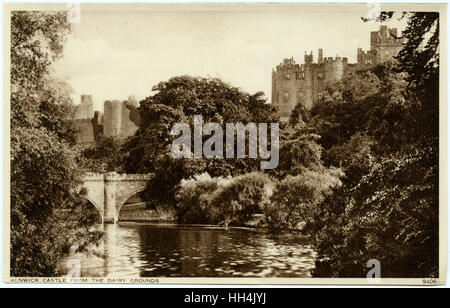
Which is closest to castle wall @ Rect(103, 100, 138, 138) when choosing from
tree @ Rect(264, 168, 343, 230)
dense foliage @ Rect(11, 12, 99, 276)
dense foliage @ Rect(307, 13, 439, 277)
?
dense foliage @ Rect(11, 12, 99, 276)

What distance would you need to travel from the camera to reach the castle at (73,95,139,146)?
35.4ft

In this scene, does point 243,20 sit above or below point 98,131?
above

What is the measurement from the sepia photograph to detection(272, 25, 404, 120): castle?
0.8 inches

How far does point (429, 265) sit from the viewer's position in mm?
10578

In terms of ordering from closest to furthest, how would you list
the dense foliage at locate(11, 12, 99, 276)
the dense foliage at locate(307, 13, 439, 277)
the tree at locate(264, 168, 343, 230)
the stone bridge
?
the dense foliage at locate(307, 13, 439, 277) → the dense foliage at locate(11, 12, 99, 276) → the tree at locate(264, 168, 343, 230) → the stone bridge

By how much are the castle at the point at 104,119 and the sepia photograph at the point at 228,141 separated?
0.02m

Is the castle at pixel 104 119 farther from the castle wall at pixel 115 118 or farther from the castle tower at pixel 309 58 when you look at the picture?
the castle tower at pixel 309 58

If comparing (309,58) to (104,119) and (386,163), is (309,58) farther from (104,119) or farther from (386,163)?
(104,119)

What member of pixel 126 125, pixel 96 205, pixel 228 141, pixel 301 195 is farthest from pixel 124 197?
pixel 301 195

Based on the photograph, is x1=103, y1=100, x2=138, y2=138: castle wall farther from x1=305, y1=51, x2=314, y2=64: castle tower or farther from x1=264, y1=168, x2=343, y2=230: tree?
x1=305, y1=51, x2=314, y2=64: castle tower

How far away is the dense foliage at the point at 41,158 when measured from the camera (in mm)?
10758

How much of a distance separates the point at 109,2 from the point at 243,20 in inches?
59.8
